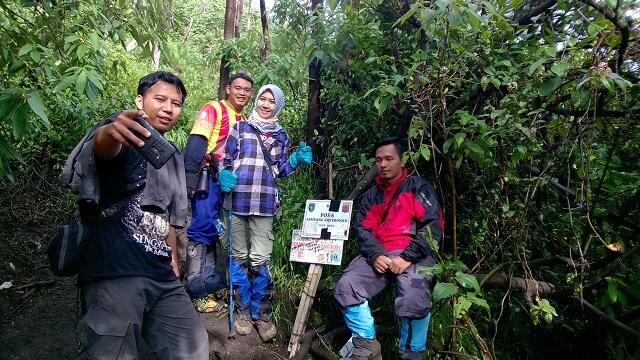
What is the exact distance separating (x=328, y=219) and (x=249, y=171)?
836 millimetres

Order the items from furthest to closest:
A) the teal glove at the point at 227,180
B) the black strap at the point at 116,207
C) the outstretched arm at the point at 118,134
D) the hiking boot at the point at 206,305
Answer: the hiking boot at the point at 206,305
the teal glove at the point at 227,180
the black strap at the point at 116,207
the outstretched arm at the point at 118,134

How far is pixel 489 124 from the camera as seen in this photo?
3.05m

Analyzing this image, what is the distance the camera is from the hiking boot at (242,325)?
Answer: 12.4 ft

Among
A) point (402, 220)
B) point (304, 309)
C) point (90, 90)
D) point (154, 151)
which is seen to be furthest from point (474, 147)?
point (90, 90)

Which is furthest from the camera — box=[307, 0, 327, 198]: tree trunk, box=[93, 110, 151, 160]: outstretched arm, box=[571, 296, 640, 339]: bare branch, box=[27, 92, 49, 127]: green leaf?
box=[307, 0, 327, 198]: tree trunk

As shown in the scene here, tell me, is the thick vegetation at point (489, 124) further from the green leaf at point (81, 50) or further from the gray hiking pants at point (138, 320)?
the gray hiking pants at point (138, 320)

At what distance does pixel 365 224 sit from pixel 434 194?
0.67 metres

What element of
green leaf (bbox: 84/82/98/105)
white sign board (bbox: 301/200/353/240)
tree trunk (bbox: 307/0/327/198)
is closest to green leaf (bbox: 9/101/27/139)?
green leaf (bbox: 84/82/98/105)

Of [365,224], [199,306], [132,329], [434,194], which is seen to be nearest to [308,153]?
[365,224]

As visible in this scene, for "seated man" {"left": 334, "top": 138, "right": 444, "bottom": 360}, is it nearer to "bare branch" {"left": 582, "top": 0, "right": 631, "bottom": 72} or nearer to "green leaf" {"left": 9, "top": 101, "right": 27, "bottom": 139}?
"bare branch" {"left": 582, "top": 0, "right": 631, "bottom": 72}

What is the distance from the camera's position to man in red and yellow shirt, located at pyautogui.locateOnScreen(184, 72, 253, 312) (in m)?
3.84

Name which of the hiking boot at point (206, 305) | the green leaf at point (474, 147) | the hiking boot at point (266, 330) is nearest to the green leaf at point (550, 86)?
the green leaf at point (474, 147)

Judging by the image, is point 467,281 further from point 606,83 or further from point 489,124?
point 489,124

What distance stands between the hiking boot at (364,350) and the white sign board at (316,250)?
27.5 inches
